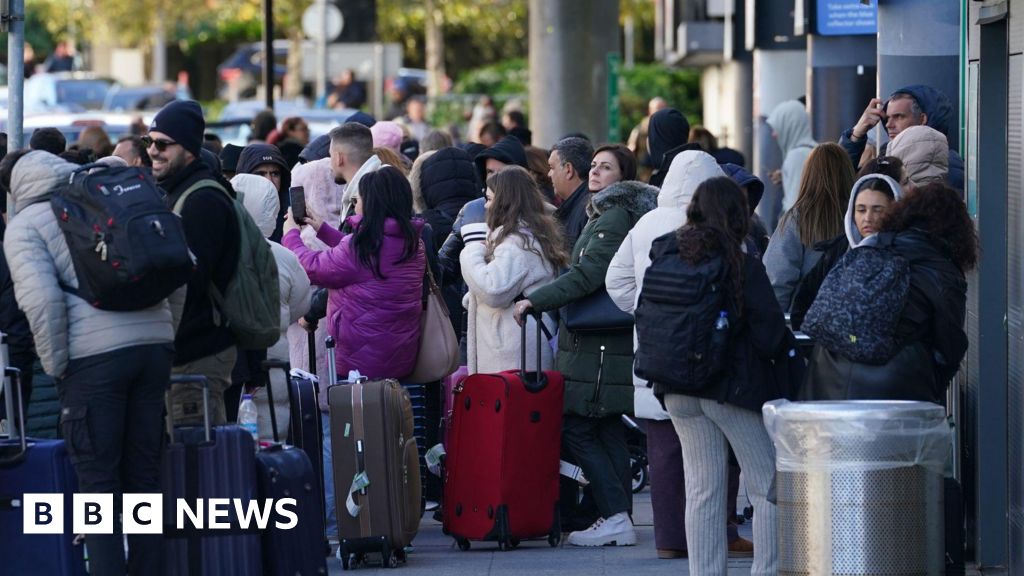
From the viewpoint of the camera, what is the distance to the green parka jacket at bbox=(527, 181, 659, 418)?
28.6ft

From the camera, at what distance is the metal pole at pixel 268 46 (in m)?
18.8

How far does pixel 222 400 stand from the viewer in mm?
7586

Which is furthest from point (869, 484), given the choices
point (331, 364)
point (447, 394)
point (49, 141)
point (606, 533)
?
point (49, 141)

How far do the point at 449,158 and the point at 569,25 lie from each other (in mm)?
8776

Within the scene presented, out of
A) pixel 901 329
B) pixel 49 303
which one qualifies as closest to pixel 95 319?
pixel 49 303

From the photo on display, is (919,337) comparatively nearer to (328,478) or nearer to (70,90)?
(328,478)

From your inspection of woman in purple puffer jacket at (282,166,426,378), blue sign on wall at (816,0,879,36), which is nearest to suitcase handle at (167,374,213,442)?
woman in purple puffer jacket at (282,166,426,378)

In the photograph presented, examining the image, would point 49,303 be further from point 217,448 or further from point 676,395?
point 676,395

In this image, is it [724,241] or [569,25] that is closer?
[724,241]

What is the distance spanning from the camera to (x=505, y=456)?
863cm

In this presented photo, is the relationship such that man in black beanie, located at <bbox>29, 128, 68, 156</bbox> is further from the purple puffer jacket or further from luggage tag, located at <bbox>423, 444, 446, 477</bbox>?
luggage tag, located at <bbox>423, 444, 446, 477</bbox>

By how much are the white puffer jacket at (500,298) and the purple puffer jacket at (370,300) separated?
27cm

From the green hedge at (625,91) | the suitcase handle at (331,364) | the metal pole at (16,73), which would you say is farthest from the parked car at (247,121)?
the suitcase handle at (331,364)

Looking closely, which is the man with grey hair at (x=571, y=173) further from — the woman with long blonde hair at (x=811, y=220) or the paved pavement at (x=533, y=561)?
the paved pavement at (x=533, y=561)
